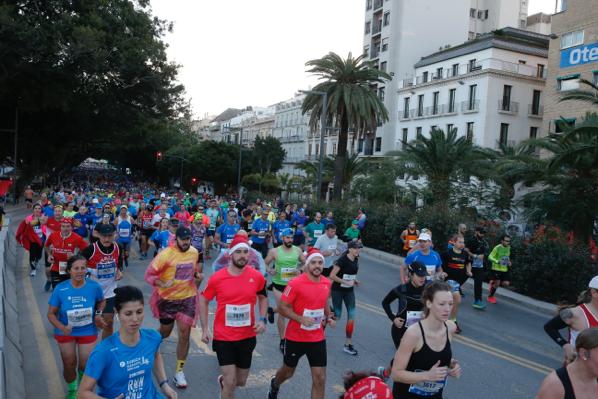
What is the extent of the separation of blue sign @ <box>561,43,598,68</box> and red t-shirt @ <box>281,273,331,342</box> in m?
31.4

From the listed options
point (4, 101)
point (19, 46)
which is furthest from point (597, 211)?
point (4, 101)

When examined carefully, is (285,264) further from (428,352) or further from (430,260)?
(428,352)

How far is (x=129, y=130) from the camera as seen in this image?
118 ft

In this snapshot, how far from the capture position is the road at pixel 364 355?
6.07 metres

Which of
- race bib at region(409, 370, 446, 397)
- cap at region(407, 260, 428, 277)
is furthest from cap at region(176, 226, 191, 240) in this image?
race bib at region(409, 370, 446, 397)

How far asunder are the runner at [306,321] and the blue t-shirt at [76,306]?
1988 millimetres

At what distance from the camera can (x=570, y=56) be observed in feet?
105

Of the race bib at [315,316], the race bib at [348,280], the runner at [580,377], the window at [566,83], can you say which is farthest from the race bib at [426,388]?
the window at [566,83]

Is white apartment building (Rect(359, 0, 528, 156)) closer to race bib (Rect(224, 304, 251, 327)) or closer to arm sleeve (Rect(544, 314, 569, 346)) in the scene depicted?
arm sleeve (Rect(544, 314, 569, 346))

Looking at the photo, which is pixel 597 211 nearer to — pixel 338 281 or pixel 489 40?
pixel 338 281

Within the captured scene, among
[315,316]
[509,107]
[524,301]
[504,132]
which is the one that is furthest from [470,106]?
[315,316]

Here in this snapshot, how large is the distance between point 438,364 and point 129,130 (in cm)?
3530

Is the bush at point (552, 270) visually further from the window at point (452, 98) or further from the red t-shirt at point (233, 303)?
the window at point (452, 98)

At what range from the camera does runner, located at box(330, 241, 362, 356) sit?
754cm
